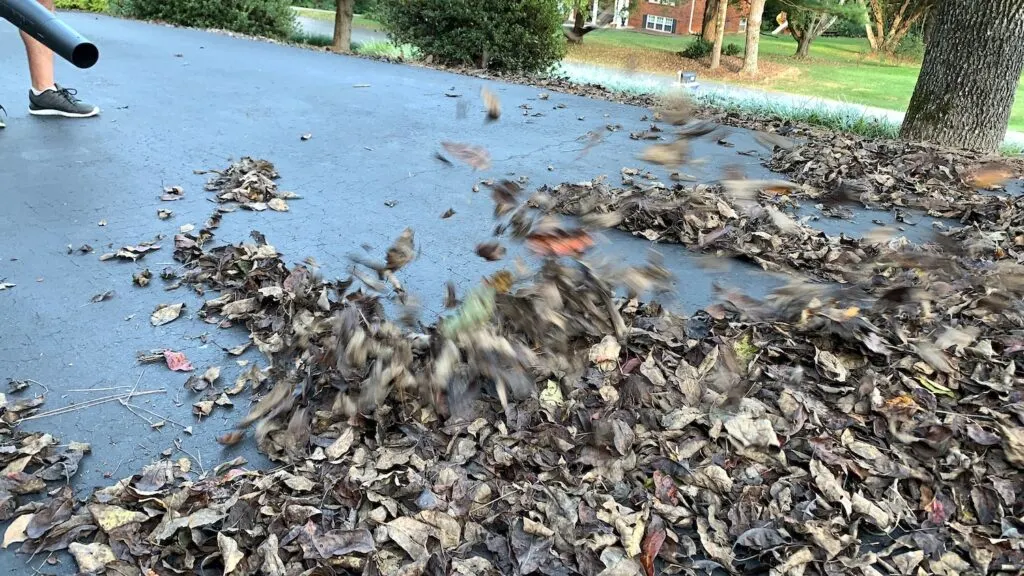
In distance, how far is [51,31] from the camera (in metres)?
1.67

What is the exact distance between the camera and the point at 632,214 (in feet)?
11.4

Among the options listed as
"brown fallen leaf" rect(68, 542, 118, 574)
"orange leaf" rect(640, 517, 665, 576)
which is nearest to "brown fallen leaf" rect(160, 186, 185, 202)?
"brown fallen leaf" rect(68, 542, 118, 574)

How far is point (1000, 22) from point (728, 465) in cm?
541

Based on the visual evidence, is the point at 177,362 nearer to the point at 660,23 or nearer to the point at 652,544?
the point at 652,544

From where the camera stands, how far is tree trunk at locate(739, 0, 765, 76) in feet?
55.7

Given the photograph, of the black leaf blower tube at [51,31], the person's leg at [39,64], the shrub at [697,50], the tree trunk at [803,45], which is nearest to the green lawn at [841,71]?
the tree trunk at [803,45]

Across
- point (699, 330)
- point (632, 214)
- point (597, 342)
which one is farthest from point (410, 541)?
point (632, 214)

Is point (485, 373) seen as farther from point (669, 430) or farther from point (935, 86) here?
point (935, 86)

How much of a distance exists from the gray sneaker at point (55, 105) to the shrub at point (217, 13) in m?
8.79

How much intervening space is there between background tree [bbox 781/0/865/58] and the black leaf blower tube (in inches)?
793

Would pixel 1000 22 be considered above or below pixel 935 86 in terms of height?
above

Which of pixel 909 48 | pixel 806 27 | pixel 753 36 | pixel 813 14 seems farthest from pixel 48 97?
pixel 909 48

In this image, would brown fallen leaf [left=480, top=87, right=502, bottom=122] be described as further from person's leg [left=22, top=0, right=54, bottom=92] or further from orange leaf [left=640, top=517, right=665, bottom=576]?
orange leaf [left=640, top=517, right=665, bottom=576]

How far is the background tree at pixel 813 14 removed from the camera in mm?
18250
